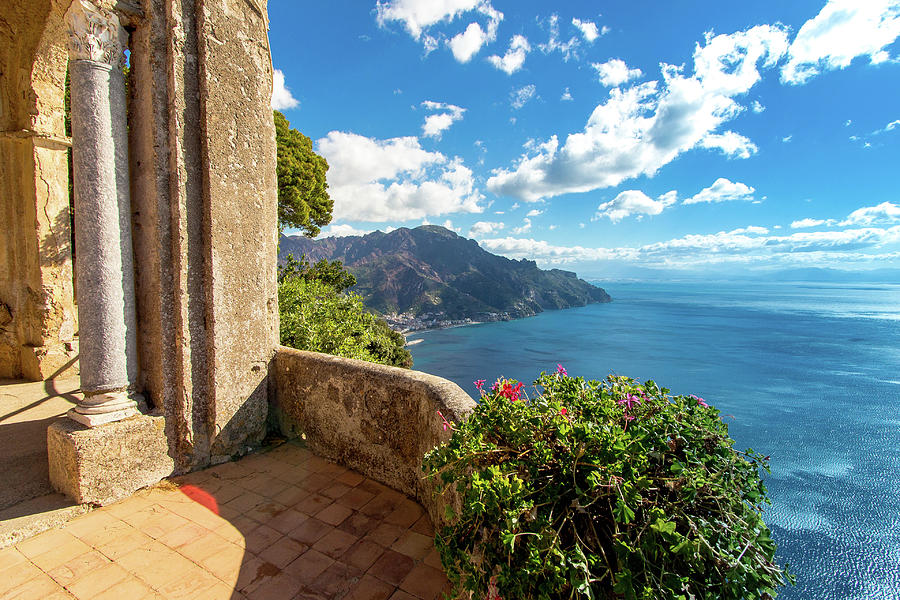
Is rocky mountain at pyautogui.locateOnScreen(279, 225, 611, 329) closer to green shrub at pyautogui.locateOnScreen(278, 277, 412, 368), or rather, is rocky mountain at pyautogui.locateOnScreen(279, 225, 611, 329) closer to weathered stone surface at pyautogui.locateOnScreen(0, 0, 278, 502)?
green shrub at pyautogui.locateOnScreen(278, 277, 412, 368)

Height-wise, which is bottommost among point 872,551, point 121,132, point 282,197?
point 872,551

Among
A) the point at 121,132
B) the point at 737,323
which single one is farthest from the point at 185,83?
the point at 737,323

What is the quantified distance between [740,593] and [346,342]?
588 cm

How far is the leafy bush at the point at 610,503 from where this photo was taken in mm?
1326

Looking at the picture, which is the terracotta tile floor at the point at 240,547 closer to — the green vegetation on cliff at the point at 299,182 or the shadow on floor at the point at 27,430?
the shadow on floor at the point at 27,430

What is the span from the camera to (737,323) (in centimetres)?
8431

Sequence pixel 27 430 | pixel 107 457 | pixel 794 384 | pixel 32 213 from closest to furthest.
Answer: pixel 107 457 → pixel 27 430 → pixel 32 213 → pixel 794 384

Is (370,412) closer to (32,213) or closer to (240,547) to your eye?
(240,547)

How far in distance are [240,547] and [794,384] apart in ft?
181

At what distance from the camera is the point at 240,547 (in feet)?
8.61

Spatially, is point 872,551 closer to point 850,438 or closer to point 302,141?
point 850,438

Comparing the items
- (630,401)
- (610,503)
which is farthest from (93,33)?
(610,503)

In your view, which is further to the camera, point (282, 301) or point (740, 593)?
point (282, 301)

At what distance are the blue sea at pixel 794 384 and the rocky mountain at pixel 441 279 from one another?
10.2 meters
